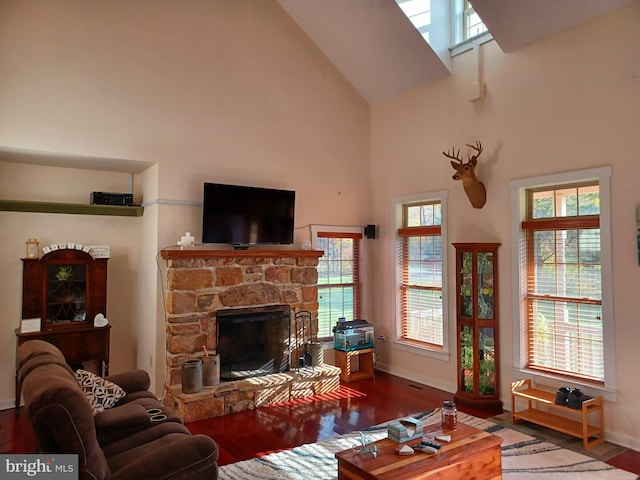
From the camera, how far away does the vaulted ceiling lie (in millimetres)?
4371

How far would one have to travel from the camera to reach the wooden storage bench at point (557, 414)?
12.7 feet

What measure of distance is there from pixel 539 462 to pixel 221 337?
3209mm

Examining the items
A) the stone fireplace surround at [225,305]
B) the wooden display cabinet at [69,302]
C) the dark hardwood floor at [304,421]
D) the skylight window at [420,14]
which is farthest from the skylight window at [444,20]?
the wooden display cabinet at [69,302]

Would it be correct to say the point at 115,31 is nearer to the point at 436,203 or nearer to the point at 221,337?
the point at 221,337

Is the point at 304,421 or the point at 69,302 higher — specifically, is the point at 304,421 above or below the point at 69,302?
Result: below

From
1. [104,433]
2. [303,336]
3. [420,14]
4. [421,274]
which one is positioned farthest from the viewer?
[421,274]

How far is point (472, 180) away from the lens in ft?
16.2

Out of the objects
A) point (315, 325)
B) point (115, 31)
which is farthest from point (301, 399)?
point (115, 31)

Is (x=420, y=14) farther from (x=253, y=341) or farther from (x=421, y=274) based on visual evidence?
(x=253, y=341)

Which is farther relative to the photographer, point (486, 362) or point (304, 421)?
point (486, 362)

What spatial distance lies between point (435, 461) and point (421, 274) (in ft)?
10.9

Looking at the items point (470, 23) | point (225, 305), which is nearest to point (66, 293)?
point (225, 305)

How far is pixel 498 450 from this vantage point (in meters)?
3.04

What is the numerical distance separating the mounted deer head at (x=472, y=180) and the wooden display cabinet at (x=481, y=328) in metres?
0.52
